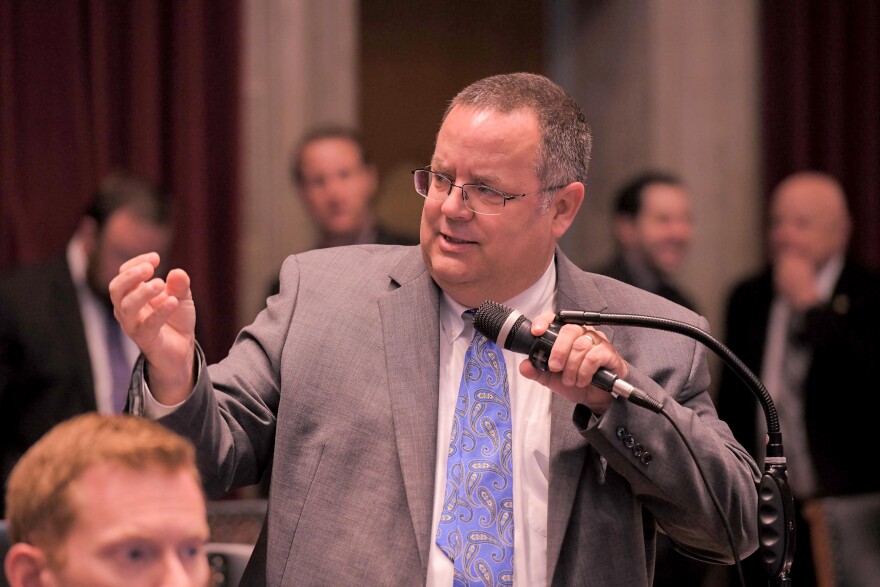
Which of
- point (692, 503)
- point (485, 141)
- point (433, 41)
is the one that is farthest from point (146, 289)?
point (433, 41)

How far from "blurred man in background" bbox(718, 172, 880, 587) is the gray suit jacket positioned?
2.44 m

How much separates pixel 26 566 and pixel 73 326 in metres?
2.73

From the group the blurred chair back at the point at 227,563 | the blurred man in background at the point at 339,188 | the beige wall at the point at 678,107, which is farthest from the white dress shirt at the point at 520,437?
the beige wall at the point at 678,107

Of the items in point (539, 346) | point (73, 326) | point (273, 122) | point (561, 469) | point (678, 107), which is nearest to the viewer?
point (539, 346)

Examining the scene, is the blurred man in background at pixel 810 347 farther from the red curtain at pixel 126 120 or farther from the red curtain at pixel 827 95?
the red curtain at pixel 126 120

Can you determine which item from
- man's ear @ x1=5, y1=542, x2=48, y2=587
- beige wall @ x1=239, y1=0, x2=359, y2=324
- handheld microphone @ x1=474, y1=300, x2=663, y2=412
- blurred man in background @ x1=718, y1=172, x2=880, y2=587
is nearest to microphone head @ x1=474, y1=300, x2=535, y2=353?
handheld microphone @ x1=474, y1=300, x2=663, y2=412

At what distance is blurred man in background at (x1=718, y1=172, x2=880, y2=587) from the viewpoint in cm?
476

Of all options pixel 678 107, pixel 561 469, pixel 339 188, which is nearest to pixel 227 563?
pixel 561 469

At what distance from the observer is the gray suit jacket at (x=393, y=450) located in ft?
7.32

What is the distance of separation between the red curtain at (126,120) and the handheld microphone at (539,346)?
115 inches

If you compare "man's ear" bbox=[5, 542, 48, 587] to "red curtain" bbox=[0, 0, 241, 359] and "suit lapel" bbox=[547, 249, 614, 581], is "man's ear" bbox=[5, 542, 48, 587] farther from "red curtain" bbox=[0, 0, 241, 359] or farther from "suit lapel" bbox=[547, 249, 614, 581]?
"red curtain" bbox=[0, 0, 241, 359]

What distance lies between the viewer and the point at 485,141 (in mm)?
2436

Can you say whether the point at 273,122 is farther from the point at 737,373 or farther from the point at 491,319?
the point at 737,373

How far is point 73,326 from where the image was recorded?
14.0 feet
